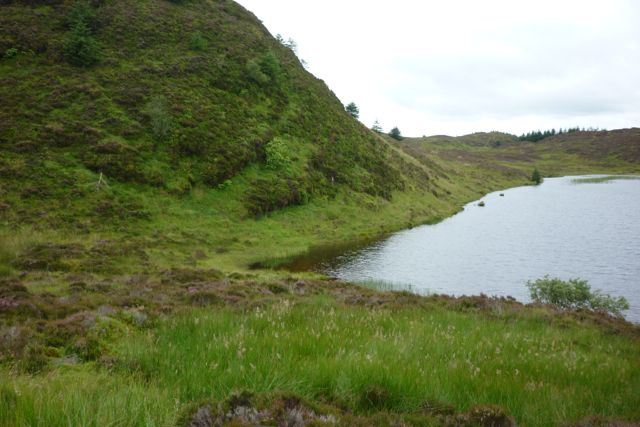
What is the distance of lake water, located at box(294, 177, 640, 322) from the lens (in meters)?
27.8

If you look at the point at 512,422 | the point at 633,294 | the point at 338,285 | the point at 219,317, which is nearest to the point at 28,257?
the point at 338,285

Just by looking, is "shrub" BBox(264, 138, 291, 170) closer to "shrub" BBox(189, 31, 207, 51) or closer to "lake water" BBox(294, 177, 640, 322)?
"lake water" BBox(294, 177, 640, 322)

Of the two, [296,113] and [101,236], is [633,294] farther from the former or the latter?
[296,113]

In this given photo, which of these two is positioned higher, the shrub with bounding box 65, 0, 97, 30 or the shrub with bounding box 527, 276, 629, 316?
the shrub with bounding box 65, 0, 97, 30

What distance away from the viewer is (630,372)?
23.0 feet

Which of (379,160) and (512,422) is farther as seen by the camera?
(379,160)

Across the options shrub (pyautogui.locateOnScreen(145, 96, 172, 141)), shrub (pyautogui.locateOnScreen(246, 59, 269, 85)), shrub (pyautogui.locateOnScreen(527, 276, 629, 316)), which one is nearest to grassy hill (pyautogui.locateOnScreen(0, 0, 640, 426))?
shrub (pyautogui.locateOnScreen(145, 96, 172, 141))

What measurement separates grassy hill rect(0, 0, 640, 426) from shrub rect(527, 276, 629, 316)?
538cm

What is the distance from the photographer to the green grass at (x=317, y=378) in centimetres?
406

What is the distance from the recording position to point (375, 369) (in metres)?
5.50

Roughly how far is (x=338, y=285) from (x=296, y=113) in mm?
41383

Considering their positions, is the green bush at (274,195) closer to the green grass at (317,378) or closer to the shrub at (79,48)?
the shrub at (79,48)

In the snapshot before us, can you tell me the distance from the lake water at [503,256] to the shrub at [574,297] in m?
1.26

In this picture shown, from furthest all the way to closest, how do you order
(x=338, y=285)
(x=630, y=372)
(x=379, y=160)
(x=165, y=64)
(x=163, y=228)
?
(x=379, y=160) < (x=165, y=64) < (x=163, y=228) < (x=338, y=285) < (x=630, y=372)
